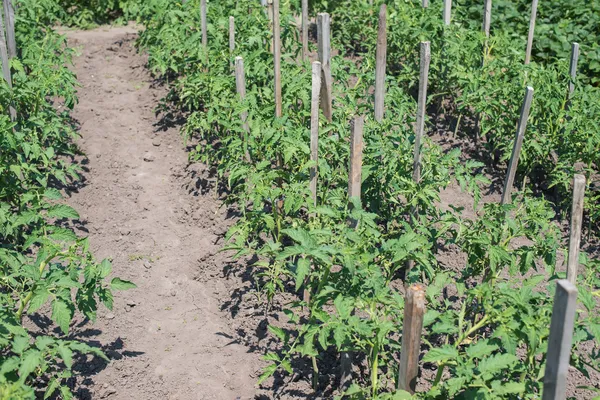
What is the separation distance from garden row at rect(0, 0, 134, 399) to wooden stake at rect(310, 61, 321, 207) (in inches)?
50.7

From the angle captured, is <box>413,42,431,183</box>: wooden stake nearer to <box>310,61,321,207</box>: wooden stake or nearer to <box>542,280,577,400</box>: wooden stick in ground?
<box>310,61,321,207</box>: wooden stake

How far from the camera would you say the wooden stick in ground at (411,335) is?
3.17 meters

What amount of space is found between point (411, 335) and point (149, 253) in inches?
96.1

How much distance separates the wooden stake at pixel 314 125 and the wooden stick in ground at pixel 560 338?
2.04 metres

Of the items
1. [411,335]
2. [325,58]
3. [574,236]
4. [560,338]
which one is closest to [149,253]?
[325,58]

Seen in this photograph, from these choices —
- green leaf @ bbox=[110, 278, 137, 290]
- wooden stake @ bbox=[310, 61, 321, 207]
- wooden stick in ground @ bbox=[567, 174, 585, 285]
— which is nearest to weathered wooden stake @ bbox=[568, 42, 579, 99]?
wooden stake @ bbox=[310, 61, 321, 207]

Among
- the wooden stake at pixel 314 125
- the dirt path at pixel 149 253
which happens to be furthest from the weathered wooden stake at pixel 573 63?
the dirt path at pixel 149 253

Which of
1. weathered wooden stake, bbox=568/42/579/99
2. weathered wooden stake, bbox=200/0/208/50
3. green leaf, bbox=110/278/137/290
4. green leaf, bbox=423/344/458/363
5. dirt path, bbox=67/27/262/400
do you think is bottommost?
dirt path, bbox=67/27/262/400

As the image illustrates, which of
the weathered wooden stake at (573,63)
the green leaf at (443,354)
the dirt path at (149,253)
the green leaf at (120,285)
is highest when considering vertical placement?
the weathered wooden stake at (573,63)

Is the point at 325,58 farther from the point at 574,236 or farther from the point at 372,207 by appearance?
the point at 574,236

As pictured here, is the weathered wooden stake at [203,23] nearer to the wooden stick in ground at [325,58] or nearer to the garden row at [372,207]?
the garden row at [372,207]

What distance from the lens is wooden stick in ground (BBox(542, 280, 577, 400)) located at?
2.49m

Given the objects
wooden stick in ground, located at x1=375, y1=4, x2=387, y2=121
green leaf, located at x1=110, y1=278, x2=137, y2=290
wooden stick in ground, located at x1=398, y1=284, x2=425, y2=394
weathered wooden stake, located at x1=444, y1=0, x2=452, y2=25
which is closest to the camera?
wooden stick in ground, located at x1=398, y1=284, x2=425, y2=394

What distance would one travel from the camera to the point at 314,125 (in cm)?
444
